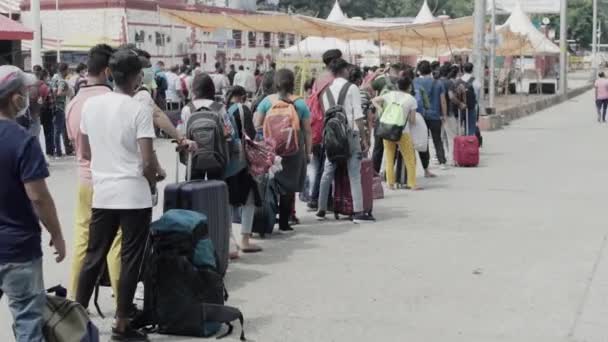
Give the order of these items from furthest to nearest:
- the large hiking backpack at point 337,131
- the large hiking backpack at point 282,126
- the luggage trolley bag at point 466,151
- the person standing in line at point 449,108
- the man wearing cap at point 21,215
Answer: the luggage trolley bag at point 466,151
the person standing in line at point 449,108
the large hiking backpack at point 337,131
the large hiking backpack at point 282,126
the man wearing cap at point 21,215

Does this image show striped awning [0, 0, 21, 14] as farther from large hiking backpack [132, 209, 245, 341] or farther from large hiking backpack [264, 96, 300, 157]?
large hiking backpack [132, 209, 245, 341]

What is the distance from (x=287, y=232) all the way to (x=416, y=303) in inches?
119

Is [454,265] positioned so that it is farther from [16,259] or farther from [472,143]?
[472,143]

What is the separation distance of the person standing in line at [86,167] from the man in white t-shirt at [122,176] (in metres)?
0.28

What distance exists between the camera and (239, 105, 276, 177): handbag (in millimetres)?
8234

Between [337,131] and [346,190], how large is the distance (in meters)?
0.89

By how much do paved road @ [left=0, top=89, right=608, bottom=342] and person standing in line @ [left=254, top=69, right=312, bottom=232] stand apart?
565mm

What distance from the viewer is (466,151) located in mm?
15805

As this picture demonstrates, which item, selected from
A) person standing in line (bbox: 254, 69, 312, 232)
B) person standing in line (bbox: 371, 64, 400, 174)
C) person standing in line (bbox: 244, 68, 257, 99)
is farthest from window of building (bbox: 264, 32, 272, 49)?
person standing in line (bbox: 254, 69, 312, 232)

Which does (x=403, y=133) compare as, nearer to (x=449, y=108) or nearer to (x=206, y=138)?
(x=449, y=108)

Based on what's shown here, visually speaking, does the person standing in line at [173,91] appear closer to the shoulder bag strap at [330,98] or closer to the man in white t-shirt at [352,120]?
the man in white t-shirt at [352,120]

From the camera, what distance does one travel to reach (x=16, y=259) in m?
4.48

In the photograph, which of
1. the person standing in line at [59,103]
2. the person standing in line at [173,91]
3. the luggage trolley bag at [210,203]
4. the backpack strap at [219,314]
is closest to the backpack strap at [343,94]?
the luggage trolley bag at [210,203]

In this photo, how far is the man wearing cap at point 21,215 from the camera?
4434mm
